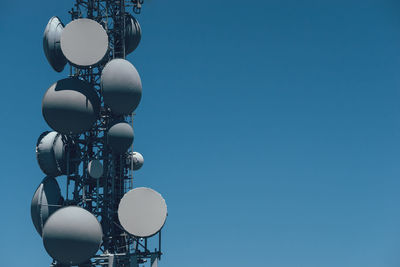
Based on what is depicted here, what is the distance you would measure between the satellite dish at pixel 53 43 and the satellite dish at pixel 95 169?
762cm

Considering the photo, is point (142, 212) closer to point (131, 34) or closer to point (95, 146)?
point (95, 146)

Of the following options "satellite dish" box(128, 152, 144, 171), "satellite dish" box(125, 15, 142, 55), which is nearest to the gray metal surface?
"satellite dish" box(128, 152, 144, 171)

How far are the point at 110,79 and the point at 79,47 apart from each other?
327 centimetres

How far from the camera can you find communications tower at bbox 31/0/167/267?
37750 mm

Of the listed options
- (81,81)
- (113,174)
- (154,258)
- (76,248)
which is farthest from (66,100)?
(154,258)

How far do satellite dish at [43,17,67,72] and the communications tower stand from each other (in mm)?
29

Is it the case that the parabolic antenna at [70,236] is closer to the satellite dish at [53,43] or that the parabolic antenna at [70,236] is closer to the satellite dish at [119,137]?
the satellite dish at [119,137]

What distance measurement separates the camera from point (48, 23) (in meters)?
40.9

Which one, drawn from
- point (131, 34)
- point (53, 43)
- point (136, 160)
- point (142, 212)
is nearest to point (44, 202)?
point (142, 212)

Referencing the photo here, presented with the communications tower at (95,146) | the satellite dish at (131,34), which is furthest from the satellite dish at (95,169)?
the satellite dish at (131,34)

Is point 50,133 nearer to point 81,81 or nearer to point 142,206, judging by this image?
point 81,81

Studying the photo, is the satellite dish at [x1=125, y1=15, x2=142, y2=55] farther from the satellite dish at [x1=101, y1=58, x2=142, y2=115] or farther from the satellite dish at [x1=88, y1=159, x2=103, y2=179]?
the satellite dish at [x1=88, y1=159, x2=103, y2=179]

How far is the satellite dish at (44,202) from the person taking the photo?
3825 centimetres

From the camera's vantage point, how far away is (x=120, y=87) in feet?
129
